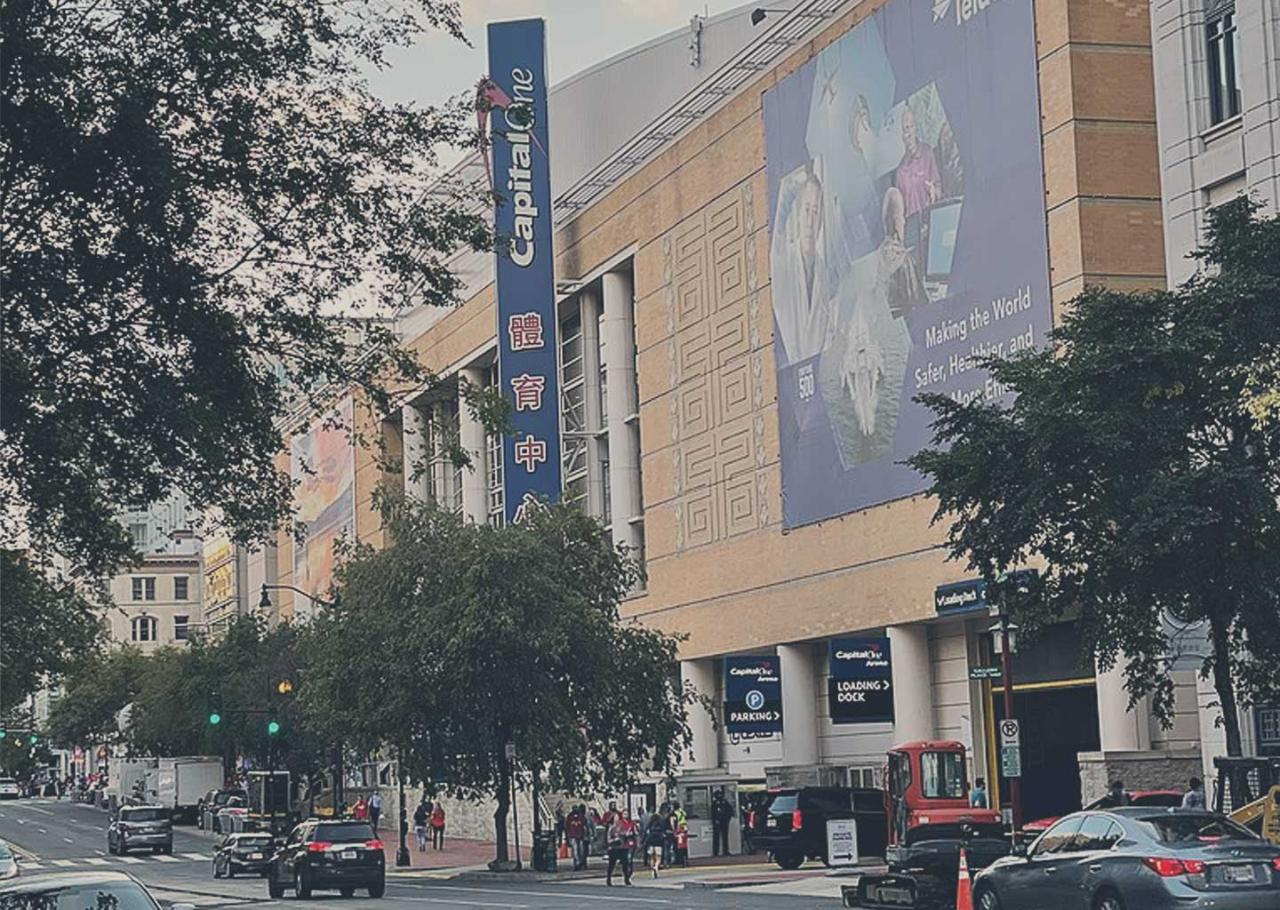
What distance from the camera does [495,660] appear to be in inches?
2050

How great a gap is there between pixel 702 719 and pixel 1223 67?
33.0m

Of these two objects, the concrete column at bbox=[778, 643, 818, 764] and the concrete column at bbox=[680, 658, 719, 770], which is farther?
the concrete column at bbox=[680, 658, 719, 770]

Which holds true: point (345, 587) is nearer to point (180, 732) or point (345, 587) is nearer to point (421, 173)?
point (421, 173)

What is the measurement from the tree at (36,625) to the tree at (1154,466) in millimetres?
12318

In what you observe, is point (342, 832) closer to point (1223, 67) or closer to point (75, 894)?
point (1223, 67)

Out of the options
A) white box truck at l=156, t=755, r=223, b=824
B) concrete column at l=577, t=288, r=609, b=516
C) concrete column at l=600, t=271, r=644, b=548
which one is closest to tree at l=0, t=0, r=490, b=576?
concrete column at l=600, t=271, r=644, b=548

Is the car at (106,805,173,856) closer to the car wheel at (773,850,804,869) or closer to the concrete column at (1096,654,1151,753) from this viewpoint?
the car wheel at (773,850,804,869)

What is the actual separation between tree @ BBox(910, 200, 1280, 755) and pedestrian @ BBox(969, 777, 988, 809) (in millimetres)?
16590

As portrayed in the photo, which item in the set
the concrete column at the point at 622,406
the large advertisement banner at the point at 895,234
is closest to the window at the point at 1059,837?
the large advertisement banner at the point at 895,234

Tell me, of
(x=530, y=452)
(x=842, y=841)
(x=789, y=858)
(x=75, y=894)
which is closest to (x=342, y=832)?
(x=789, y=858)

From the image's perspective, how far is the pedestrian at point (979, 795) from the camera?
45750mm

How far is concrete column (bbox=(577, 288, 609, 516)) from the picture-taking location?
7481 centimetres

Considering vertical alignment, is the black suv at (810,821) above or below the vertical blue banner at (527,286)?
below

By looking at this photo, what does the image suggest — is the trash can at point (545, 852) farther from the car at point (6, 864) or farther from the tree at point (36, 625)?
the car at point (6, 864)
